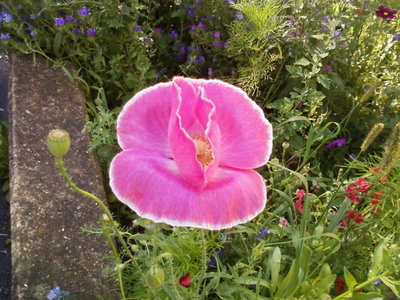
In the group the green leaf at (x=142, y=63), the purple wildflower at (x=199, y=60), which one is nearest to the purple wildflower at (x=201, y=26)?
the purple wildflower at (x=199, y=60)

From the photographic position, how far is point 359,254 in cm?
164

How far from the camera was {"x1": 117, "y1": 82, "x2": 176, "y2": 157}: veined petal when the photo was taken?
103cm

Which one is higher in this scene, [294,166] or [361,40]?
[361,40]

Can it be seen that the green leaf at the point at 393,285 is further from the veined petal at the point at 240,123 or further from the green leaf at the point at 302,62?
the green leaf at the point at 302,62

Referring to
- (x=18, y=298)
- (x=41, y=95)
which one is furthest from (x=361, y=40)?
(x=18, y=298)

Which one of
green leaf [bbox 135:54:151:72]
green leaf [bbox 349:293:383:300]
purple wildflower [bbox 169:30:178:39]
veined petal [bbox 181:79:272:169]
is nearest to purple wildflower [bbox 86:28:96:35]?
green leaf [bbox 135:54:151:72]

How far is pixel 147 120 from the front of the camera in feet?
A: 3.40

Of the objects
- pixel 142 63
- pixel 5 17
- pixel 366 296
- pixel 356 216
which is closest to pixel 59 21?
pixel 5 17

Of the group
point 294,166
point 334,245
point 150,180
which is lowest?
point 294,166

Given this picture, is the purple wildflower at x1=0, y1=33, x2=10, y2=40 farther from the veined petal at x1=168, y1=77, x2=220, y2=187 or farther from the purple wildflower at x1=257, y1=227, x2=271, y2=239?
the veined petal at x1=168, y1=77, x2=220, y2=187

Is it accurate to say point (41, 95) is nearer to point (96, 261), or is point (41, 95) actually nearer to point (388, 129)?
point (96, 261)

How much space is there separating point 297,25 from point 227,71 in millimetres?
446

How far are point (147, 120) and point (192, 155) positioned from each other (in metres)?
0.18

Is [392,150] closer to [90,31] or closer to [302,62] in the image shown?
[302,62]
